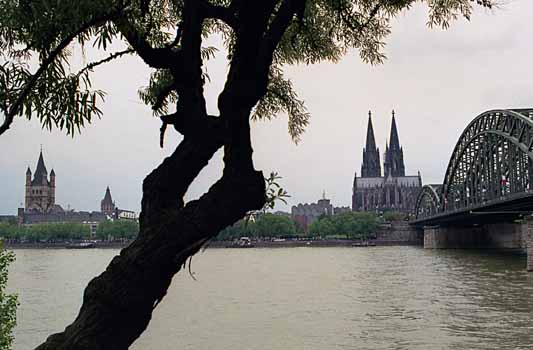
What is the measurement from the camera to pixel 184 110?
12.7 ft

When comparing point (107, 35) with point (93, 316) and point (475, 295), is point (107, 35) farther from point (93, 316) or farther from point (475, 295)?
point (475, 295)

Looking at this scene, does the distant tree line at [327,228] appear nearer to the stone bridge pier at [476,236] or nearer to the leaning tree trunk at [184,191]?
the stone bridge pier at [476,236]

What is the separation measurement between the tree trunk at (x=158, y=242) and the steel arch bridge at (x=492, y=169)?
44659 millimetres

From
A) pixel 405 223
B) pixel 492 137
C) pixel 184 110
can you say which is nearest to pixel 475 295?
pixel 184 110

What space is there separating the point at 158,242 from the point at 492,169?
71.5m

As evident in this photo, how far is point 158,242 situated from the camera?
11.8ft

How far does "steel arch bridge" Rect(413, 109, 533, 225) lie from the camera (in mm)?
56094

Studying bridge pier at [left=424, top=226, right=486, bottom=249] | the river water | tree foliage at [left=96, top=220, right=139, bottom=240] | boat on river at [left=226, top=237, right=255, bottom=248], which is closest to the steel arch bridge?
bridge pier at [left=424, top=226, right=486, bottom=249]

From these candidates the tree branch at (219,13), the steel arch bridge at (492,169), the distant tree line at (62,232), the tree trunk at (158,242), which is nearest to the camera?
the tree trunk at (158,242)

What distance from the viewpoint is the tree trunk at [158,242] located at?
11.6 feet

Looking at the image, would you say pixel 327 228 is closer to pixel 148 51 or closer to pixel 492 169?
pixel 492 169

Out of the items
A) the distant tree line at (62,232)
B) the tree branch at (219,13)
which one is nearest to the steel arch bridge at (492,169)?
the tree branch at (219,13)

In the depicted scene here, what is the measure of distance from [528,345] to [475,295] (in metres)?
13.9

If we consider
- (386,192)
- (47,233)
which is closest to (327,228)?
(386,192)
